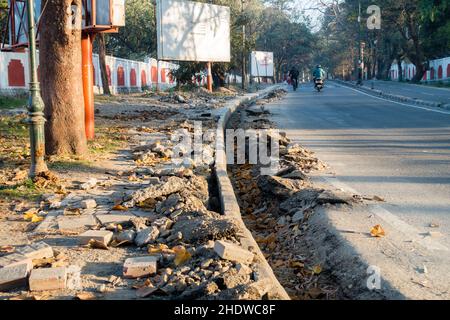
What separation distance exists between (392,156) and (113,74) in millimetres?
29823

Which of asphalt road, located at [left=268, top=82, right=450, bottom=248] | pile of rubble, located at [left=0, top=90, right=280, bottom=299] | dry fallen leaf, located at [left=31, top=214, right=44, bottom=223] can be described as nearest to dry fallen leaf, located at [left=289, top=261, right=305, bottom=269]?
pile of rubble, located at [left=0, top=90, right=280, bottom=299]

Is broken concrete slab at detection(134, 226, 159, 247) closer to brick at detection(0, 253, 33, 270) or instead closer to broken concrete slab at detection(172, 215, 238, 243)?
broken concrete slab at detection(172, 215, 238, 243)

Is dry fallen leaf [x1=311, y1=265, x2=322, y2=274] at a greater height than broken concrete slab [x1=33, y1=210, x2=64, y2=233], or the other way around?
broken concrete slab [x1=33, y1=210, x2=64, y2=233]

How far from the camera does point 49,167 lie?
7.43 metres

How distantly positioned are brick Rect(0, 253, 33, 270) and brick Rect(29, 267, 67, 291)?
17cm

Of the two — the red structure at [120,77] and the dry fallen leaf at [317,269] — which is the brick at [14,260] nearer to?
the dry fallen leaf at [317,269]

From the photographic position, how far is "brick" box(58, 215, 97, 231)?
16.6 feet

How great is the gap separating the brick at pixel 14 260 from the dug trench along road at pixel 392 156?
2992 mm

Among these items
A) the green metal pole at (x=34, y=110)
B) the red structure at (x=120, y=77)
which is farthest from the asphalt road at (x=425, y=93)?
the green metal pole at (x=34, y=110)

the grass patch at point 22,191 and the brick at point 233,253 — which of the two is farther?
the grass patch at point 22,191

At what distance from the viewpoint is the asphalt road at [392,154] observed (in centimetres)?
586

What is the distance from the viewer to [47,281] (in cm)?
354

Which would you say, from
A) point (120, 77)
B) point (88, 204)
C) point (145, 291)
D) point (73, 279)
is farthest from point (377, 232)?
point (120, 77)
